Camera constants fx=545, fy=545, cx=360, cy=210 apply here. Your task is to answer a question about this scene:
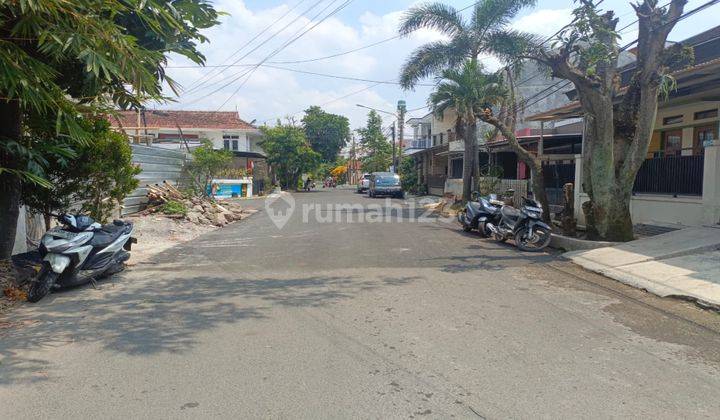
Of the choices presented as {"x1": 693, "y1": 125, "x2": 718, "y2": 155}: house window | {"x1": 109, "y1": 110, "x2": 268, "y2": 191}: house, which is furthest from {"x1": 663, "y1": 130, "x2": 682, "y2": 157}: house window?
{"x1": 109, "y1": 110, "x2": 268, "y2": 191}: house

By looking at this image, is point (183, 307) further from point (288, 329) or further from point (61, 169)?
point (61, 169)

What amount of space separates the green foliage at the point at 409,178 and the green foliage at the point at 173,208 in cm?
2408

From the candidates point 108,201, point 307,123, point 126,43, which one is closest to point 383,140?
point 307,123

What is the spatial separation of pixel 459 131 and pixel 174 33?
657 inches

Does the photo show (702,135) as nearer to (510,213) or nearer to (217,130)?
(510,213)

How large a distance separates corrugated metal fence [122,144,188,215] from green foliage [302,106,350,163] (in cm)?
4302

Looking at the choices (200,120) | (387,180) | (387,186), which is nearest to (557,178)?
(387,186)

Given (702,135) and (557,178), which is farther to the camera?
(557,178)

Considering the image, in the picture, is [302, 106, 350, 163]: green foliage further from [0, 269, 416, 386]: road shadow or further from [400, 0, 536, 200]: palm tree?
[0, 269, 416, 386]: road shadow

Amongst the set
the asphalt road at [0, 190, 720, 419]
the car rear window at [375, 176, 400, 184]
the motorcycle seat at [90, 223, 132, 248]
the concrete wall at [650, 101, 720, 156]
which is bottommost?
the asphalt road at [0, 190, 720, 419]

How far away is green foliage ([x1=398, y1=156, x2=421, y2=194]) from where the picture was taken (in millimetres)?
40409

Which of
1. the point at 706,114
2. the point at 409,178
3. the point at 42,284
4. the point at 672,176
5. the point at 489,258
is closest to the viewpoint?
the point at 42,284

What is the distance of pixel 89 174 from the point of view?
903 cm

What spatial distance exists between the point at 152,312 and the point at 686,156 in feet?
37.7
